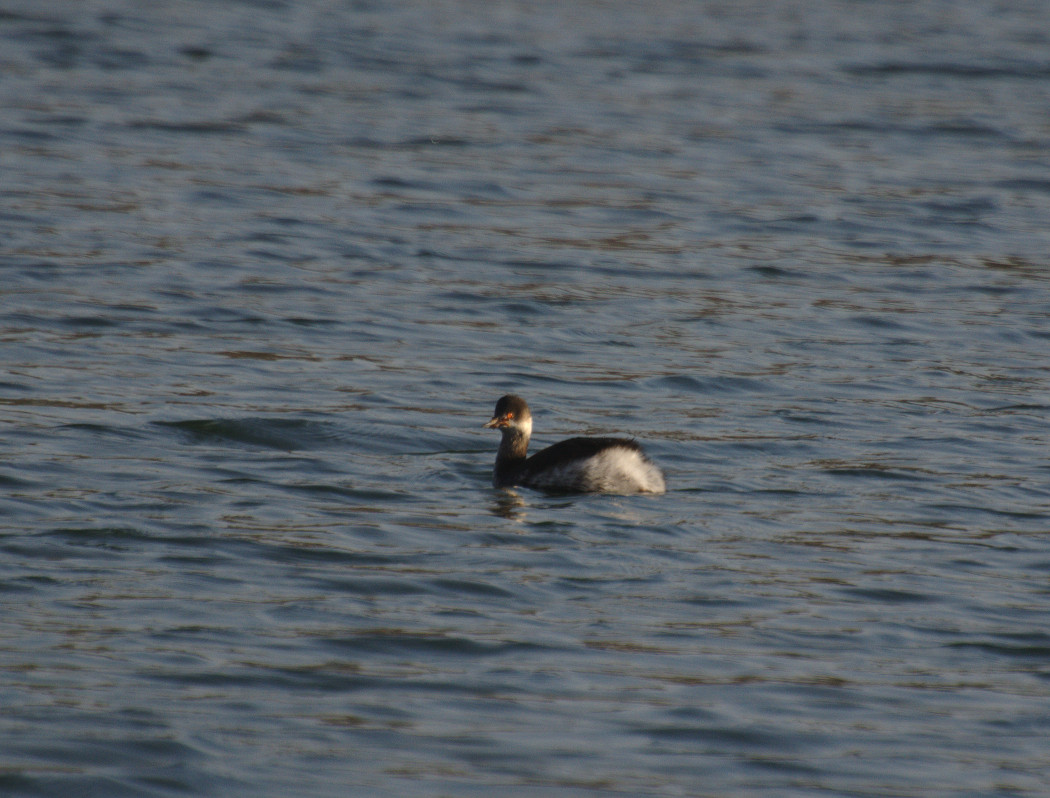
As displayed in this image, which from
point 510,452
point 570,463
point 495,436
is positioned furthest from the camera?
point 495,436

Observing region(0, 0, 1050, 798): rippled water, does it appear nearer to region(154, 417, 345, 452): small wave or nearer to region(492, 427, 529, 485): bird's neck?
region(154, 417, 345, 452): small wave

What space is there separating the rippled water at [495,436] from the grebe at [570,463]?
0.48 feet

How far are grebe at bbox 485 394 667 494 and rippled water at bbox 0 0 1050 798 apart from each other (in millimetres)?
146

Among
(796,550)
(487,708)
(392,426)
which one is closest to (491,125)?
(392,426)

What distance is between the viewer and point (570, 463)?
34.4 feet

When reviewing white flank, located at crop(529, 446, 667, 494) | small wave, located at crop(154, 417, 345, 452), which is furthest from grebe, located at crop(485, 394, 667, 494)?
small wave, located at crop(154, 417, 345, 452)

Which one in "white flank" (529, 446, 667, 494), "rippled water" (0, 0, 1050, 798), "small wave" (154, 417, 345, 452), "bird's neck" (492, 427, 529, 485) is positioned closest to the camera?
"rippled water" (0, 0, 1050, 798)

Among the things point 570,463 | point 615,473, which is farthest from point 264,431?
point 615,473

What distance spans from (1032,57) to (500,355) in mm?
20154

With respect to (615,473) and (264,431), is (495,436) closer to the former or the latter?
(264,431)

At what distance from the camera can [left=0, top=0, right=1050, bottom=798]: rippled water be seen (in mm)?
6934

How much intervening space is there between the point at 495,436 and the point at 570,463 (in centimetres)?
176

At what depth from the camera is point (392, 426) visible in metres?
12.0

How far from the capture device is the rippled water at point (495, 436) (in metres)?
6.93
